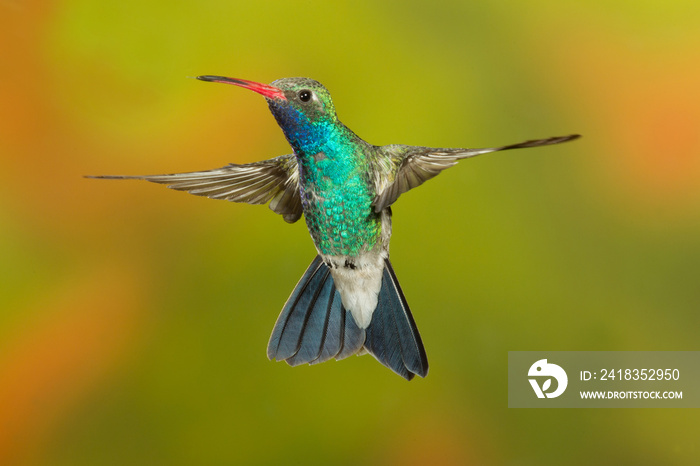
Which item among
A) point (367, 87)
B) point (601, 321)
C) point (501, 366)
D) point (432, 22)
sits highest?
point (432, 22)

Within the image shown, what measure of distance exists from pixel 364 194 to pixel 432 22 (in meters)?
0.83

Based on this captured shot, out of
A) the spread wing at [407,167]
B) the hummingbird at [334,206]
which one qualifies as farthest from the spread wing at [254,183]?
the spread wing at [407,167]

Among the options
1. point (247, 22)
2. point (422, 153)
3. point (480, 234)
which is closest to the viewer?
point (422, 153)

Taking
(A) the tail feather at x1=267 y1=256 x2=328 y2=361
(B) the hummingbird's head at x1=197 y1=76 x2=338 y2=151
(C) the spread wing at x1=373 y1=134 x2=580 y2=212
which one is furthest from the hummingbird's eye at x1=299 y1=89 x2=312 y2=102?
(A) the tail feather at x1=267 y1=256 x2=328 y2=361

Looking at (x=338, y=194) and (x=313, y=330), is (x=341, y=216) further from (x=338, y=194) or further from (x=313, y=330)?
(x=313, y=330)

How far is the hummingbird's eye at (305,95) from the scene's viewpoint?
0.72m

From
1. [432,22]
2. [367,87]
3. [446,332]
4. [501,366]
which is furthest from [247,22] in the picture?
[501,366]

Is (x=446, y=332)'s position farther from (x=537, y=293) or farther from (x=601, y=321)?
(x=601, y=321)

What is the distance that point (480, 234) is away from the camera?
62.3 inches

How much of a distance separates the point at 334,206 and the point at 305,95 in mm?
137

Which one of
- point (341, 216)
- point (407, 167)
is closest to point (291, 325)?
point (341, 216)

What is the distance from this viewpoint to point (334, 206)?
0.81 m

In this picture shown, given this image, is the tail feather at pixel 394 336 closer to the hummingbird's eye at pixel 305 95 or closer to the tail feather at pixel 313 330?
the tail feather at pixel 313 330

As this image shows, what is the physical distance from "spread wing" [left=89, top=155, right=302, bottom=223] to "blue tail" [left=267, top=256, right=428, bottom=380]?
0.32 ft
